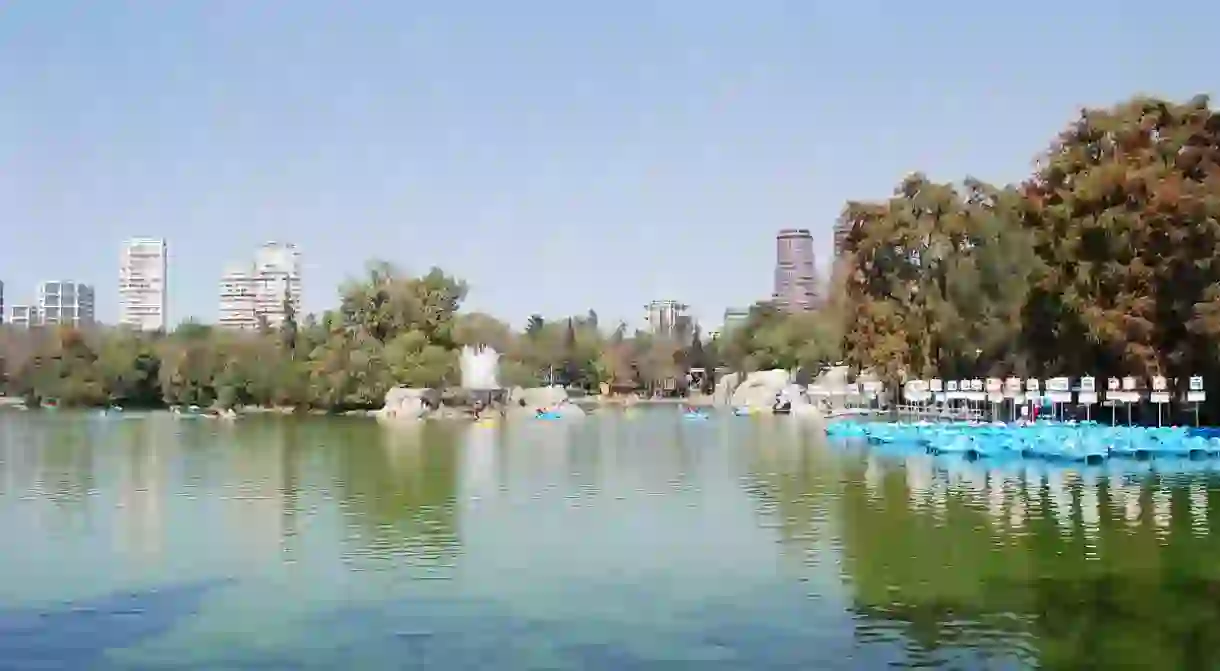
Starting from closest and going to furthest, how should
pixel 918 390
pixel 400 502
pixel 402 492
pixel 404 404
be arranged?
1. pixel 400 502
2. pixel 402 492
3. pixel 918 390
4. pixel 404 404

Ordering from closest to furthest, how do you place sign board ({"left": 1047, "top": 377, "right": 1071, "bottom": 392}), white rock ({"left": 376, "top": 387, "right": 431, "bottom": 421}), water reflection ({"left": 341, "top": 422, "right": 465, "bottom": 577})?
water reflection ({"left": 341, "top": 422, "right": 465, "bottom": 577}), sign board ({"left": 1047, "top": 377, "right": 1071, "bottom": 392}), white rock ({"left": 376, "top": 387, "right": 431, "bottom": 421})

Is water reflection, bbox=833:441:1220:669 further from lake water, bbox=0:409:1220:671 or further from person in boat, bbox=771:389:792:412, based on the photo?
person in boat, bbox=771:389:792:412

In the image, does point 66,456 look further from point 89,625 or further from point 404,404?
point 404,404

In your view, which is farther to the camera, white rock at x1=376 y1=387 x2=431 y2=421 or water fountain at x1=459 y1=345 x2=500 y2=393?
water fountain at x1=459 y1=345 x2=500 y2=393

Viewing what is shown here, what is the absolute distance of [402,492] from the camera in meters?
34.1

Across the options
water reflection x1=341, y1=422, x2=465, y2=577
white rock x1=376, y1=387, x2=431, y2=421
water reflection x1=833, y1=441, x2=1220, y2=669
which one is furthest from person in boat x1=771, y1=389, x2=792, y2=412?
water reflection x1=833, y1=441, x2=1220, y2=669

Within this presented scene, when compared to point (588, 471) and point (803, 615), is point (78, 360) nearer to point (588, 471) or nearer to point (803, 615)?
point (588, 471)

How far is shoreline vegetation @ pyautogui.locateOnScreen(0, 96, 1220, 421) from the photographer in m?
45.3

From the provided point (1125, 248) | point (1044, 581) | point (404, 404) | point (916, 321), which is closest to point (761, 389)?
point (404, 404)

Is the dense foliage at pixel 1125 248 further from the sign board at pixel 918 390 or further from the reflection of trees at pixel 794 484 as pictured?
the reflection of trees at pixel 794 484

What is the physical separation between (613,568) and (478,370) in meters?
87.4

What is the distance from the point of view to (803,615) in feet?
56.8

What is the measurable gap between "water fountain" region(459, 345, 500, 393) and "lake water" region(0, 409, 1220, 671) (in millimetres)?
63617

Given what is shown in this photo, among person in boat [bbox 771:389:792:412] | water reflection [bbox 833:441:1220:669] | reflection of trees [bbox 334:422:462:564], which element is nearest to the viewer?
water reflection [bbox 833:441:1220:669]
